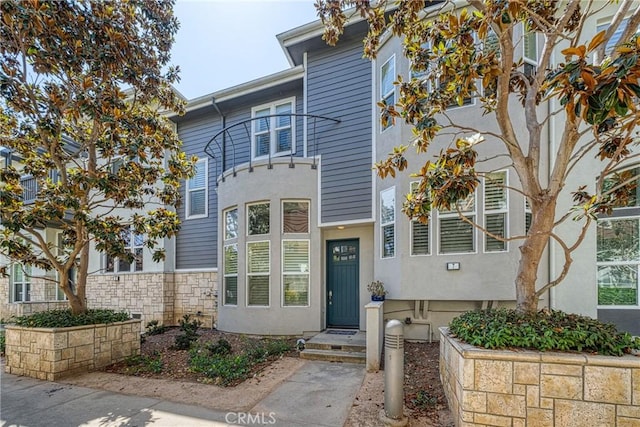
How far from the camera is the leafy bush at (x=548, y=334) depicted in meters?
3.22

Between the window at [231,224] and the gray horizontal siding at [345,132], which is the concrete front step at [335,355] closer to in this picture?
the gray horizontal siding at [345,132]

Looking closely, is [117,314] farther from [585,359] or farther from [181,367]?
[585,359]

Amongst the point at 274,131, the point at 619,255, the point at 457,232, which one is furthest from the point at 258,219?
the point at 619,255

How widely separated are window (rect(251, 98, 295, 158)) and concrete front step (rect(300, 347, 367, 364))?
564 cm

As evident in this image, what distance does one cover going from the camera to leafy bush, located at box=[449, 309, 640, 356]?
3.22 metres

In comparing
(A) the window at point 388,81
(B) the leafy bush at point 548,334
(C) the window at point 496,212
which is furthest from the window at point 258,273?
(B) the leafy bush at point 548,334

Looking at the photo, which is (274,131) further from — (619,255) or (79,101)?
(619,255)

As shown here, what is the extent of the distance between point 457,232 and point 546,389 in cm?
383

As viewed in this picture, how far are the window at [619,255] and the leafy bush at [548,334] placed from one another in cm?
376

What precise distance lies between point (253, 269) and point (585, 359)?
23.4ft

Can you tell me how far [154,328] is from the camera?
968 cm

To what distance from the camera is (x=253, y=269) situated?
8727 millimetres

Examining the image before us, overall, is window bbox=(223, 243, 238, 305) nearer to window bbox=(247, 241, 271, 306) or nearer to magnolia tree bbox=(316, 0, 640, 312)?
window bbox=(247, 241, 271, 306)

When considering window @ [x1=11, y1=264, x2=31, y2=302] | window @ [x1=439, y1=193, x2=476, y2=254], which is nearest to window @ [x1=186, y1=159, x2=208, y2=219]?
window @ [x1=439, y1=193, x2=476, y2=254]
